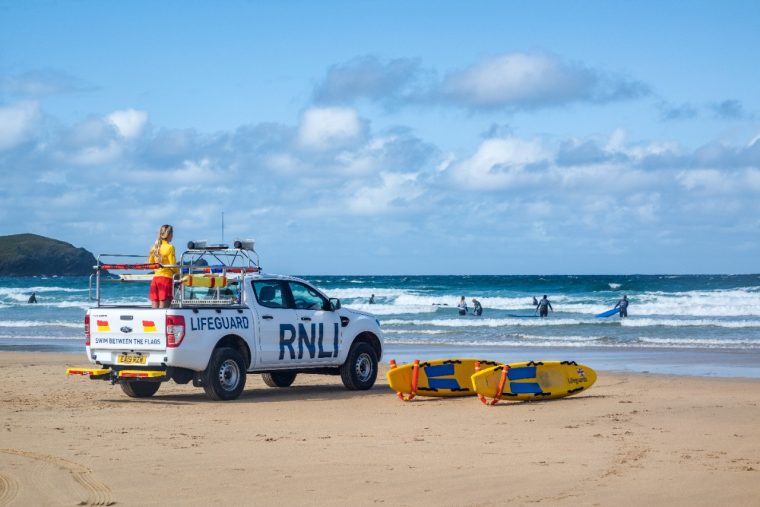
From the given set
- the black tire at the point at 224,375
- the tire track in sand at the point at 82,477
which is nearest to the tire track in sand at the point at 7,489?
the tire track in sand at the point at 82,477

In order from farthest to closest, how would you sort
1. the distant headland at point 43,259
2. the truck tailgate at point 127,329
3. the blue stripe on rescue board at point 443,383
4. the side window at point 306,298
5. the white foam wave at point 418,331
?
the distant headland at point 43,259 → the white foam wave at point 418,331 → the side window at point 306,298 → the blue stripe on rescue board at point 443,383 → the truck tailgate at point 127,329

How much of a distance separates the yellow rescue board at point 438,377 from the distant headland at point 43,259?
13911 centimetres

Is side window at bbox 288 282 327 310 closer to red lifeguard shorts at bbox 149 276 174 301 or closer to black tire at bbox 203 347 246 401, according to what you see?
black tire at bbox 203 347 246 401

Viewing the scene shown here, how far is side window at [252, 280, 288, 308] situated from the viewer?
50.1 ft

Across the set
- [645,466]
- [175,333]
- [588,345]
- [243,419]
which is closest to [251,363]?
[175,333]

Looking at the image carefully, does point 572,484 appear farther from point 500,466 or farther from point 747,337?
point 747,337

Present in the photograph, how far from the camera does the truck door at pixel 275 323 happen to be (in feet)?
49.8

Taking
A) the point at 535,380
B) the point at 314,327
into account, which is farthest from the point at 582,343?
the point at 535,380

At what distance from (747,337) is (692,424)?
71.2 ft

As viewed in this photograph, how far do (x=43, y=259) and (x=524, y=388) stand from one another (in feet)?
486

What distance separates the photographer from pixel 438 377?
15180mm

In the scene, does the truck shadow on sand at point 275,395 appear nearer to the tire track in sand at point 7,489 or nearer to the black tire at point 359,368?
the black tire at point 359,368

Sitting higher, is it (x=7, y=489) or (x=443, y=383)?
(x=443, y=383)

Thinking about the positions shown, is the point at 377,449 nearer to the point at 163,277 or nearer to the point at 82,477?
the point at 82,477
